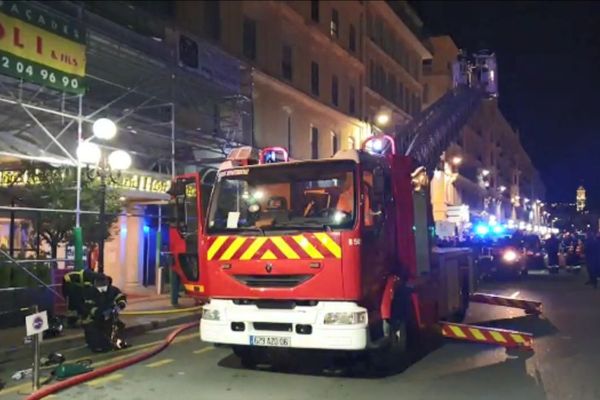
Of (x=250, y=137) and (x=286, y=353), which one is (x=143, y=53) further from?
(x=286, y=353)

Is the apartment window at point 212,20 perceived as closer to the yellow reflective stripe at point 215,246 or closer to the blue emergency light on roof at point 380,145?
the blue emergency light on roof at point 380,145

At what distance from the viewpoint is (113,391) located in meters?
7.49

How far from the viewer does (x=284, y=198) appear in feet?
27.5

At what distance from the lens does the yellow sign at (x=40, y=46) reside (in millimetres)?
11047

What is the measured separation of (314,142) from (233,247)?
22315mm

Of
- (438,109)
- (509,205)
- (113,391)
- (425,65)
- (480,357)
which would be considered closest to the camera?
(113,391)

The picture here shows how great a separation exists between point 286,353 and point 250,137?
41.2 feet

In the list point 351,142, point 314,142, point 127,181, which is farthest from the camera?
point 351,142

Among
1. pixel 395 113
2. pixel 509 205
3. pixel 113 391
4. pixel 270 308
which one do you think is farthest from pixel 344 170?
pixel 509 205

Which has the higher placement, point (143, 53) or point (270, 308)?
point (143, 53)

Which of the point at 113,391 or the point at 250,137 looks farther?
the point at 250,137

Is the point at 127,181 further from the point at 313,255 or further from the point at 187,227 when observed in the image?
the point at 313,255

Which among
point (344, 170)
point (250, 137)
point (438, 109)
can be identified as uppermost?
point (438, 109)

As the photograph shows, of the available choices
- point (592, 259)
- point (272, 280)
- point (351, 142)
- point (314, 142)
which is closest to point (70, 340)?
point (272, 280)
